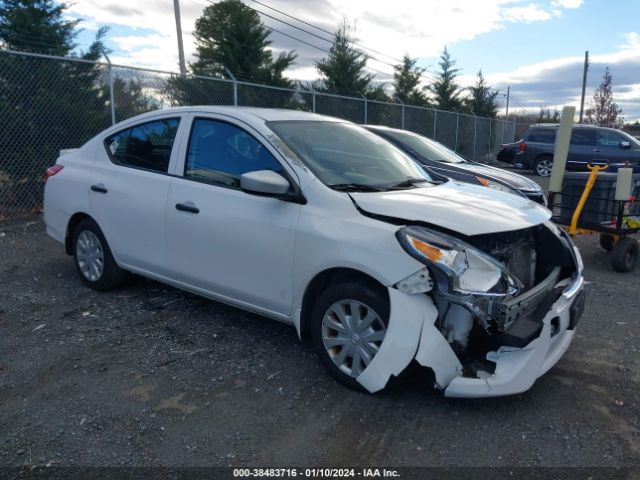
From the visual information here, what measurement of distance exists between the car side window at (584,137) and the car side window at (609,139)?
0.64ft

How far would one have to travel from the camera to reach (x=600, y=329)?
4410mm

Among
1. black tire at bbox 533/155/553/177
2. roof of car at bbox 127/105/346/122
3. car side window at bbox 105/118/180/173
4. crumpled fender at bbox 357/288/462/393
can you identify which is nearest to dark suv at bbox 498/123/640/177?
black tire at bbox 533/155/553/177

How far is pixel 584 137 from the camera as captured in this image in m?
16.6

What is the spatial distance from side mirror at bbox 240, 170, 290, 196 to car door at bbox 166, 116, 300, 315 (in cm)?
12

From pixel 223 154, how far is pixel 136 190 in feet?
3.09

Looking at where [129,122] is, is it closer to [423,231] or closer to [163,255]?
[163,255]

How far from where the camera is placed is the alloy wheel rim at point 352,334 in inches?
123

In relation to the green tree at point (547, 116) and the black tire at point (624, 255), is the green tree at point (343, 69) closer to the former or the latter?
the black tire at point (624, 255)

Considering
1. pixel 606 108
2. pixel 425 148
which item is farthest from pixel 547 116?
pixel 425 148

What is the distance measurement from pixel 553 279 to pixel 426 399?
1190mm

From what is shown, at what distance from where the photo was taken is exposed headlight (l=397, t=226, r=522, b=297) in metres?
2.87

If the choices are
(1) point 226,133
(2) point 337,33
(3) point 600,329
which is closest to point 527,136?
(2) point 337,33

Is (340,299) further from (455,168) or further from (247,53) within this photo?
(247,53)

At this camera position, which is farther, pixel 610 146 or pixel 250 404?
pixel 610 146
